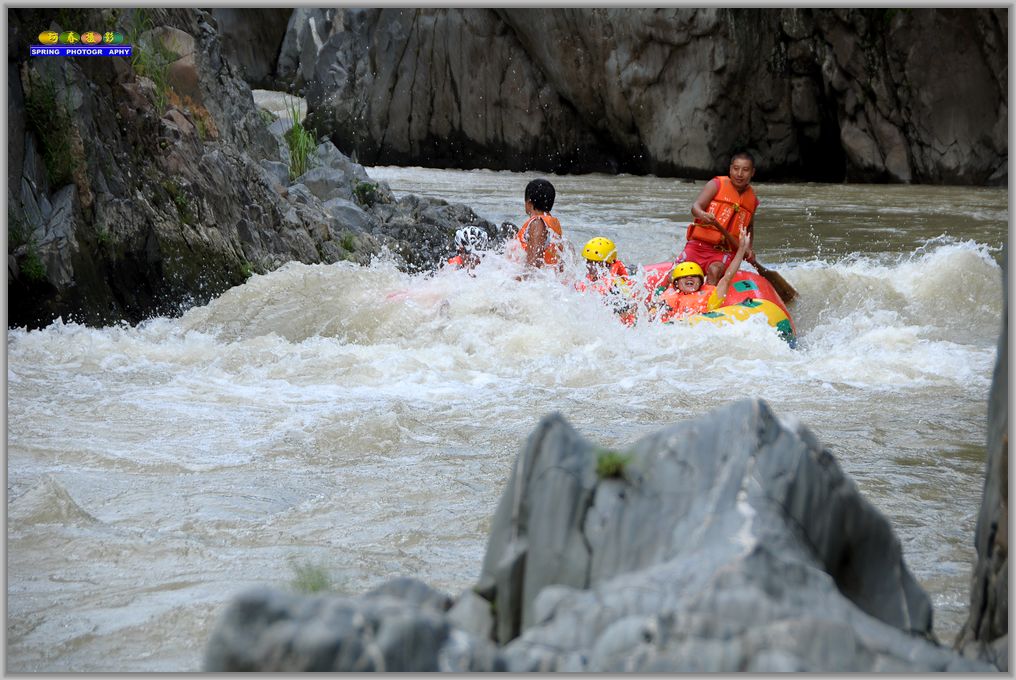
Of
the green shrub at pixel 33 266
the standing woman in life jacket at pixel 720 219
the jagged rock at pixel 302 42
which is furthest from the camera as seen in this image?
the jagged rock at pixel 302 42

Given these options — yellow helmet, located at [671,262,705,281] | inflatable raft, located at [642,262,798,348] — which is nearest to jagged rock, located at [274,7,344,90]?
yellow helmet, located at [671,262,705,281]

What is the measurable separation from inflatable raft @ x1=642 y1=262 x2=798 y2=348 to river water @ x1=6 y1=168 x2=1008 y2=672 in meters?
0.16

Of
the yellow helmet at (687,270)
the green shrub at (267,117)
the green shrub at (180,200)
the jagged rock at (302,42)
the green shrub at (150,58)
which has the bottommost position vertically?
the yellow helmet at (687,270)

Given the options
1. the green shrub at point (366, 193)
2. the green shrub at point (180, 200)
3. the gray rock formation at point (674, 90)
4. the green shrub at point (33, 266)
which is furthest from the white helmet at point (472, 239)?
the gray rock formation at point (674, 90)

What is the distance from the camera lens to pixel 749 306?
301 inches

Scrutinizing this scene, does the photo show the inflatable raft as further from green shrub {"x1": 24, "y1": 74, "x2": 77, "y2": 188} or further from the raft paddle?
green shrub {"x1": 24, "y1": 74, "x2": 77, "y2": 188}

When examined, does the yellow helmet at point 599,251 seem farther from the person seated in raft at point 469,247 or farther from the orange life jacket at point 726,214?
the person seated in raft at point 469,247

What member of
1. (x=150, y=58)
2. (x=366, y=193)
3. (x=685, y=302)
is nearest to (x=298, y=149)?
(x=366, y=193)

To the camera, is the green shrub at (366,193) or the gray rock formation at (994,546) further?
the green shrub at (366,193)

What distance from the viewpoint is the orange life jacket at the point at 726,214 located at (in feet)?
27.0

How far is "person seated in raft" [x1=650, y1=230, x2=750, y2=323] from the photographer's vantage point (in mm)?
7715

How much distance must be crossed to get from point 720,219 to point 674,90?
41.4 feet

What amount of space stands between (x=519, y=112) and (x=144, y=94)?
14372 millimetres

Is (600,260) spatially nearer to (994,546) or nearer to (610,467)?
(994,546)
